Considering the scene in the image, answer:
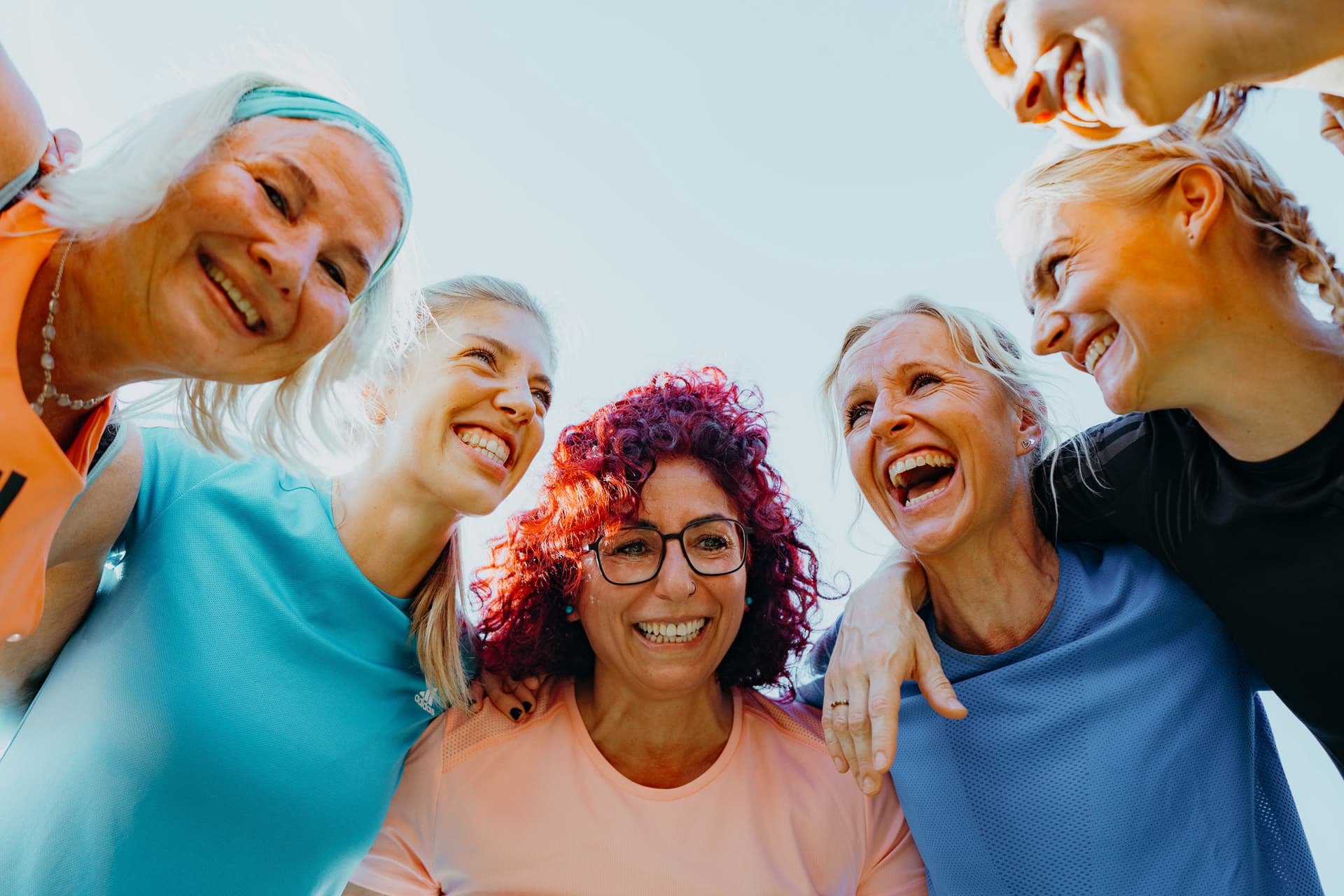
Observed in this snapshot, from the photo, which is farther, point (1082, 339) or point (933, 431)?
point (933, 431)

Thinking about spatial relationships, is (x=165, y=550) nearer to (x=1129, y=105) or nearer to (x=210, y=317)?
(x=210, y=317)

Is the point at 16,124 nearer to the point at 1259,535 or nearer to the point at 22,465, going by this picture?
the point at 22,465

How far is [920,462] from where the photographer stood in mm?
2775

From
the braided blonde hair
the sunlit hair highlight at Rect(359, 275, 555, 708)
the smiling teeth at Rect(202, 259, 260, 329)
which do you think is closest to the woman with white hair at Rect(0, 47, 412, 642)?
the smiling teeth at Rect(202, 259, 260, 329)

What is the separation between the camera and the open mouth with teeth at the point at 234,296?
183 centimetres

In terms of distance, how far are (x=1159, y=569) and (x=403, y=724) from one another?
2.17m

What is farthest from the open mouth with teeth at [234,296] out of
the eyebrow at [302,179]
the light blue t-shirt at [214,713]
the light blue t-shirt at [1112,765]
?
the light blue t-shirt at [1112,765]

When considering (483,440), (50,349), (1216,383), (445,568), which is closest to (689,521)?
(483,440)

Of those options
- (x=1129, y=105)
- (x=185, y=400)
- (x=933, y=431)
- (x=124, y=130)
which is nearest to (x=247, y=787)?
(x=185, y=400)

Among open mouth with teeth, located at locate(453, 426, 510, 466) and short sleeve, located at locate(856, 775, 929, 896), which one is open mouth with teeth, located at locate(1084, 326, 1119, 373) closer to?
short sleeve, located at locate(856, 775, 929, 896)

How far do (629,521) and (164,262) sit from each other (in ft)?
4.79

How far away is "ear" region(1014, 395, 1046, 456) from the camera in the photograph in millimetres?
2889

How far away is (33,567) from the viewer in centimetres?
179

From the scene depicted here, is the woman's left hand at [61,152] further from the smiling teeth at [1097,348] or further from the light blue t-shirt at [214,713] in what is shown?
the smiling teeth at [1097,348]
